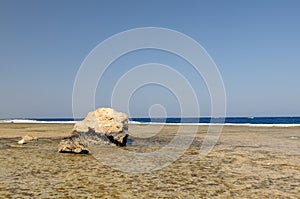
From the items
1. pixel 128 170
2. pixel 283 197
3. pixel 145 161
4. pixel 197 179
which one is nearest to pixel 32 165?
pixel 128 170

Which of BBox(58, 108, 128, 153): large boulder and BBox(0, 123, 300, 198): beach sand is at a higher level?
BBox(58, 108, 128, 153): large boulder

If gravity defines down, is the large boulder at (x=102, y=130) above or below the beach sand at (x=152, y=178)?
above

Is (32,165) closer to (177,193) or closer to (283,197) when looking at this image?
(177,193)

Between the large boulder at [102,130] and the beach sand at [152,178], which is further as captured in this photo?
the large boulder at [102,130]

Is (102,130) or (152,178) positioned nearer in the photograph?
(152,178)

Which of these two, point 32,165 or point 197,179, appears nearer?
point 197,179

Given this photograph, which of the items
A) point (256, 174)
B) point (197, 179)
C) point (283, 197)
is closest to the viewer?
point (283, 197)

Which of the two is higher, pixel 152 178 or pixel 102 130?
pixel 102 130

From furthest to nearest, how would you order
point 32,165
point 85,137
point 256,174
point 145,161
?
1. point 85,137
2. point 145,161
3. point 32,165
4. point 256,174

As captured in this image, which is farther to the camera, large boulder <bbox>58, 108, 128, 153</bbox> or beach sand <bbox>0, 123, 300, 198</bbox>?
large boulder <bbox>58, 108, 128, 153</bbox>

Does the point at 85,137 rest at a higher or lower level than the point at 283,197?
higher

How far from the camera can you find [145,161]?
55.7 ft

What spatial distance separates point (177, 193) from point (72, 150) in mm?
10397

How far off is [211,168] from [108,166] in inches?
189
